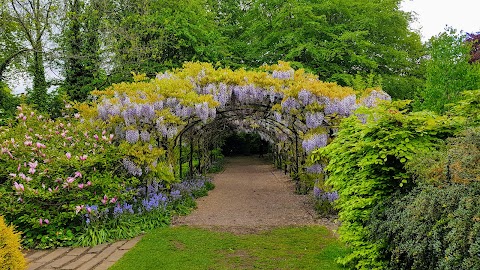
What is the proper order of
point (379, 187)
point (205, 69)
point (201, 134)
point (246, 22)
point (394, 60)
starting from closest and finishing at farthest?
point (379, 187)
point (205, 69)
point (201, 134)
point (394, 60)
point (246, 22)

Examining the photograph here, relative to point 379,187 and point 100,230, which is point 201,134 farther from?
point 379,187

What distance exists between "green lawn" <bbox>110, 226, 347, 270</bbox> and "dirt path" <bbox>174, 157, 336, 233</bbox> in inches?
20.9

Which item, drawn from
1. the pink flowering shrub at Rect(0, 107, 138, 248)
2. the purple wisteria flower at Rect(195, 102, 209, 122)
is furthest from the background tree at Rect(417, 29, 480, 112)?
the pink flowering shrub at Rect(0, 107, 138, 248)

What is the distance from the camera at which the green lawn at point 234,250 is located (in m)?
4.78

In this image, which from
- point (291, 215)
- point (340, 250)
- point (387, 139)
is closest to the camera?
point (387, 139)

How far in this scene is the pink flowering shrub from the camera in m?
5.73

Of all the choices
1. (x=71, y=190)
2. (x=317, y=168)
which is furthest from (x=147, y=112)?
(x=317, y=168)

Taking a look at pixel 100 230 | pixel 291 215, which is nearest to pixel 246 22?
pixel 291 215

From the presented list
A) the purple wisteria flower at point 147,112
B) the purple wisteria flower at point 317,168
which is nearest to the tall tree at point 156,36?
the purple wisteria flower at point 147,112

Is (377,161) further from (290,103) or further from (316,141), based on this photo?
(290,103)

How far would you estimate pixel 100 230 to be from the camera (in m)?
5.95

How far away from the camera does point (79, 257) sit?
17.0ft

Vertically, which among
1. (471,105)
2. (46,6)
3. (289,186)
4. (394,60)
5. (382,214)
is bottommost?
(289,186)

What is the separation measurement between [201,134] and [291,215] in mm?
6372
